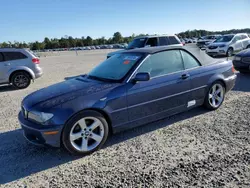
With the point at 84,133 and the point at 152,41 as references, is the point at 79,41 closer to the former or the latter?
the point at 152,41

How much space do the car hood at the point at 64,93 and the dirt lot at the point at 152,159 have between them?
2.70 feet

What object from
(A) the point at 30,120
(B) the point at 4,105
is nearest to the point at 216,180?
(A) the point at 30,120

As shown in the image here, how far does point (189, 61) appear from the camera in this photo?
4.38 m

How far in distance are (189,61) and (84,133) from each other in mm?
2555

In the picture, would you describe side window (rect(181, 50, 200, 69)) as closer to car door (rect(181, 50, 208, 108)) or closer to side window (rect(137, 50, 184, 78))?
car door (rect(181, 50, 208, 108))

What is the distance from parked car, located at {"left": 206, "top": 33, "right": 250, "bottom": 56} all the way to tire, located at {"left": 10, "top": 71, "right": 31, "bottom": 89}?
41.8ft

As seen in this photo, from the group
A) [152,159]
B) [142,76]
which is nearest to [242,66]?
[142,76]

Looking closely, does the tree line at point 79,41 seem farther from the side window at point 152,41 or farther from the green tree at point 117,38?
the side window at point 152,41

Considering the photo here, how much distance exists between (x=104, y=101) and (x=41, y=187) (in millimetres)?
1431

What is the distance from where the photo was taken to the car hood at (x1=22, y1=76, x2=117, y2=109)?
10.7ft

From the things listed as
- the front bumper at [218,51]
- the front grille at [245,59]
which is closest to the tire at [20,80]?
the front grille at [245,59]

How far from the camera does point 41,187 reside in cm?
264

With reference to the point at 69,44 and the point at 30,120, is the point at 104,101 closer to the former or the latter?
the point at 30,120

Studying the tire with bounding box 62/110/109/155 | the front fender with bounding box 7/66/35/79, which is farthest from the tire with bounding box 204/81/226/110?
the front fender with bounding box 7/66/35/79
